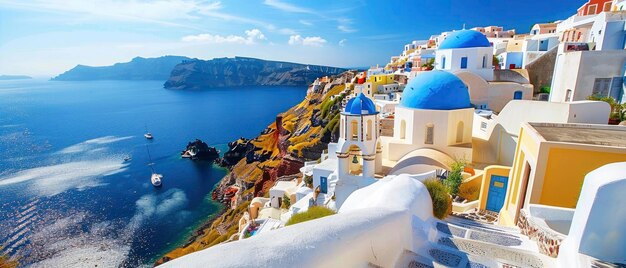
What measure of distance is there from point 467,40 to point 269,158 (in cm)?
3071

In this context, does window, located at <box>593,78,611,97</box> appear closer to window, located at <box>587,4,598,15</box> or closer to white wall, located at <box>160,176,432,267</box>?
white wall, located at <box>160,176,432,267</box>

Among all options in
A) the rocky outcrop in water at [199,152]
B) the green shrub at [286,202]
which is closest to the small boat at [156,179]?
the rocky outcrop in water at [199,152]

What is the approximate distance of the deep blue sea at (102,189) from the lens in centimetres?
2598

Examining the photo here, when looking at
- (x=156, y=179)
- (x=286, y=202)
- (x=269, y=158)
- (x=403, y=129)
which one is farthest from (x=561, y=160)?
(x=156, y=179)

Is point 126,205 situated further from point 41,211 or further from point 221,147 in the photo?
point 221,147

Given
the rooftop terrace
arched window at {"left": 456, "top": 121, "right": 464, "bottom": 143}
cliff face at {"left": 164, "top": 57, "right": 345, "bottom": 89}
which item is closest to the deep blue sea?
arched window at {"left": 456, "top": 121, "right": 464, "bottom": 143}

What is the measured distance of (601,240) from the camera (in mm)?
3414

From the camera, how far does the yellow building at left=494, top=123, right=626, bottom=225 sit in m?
5.36

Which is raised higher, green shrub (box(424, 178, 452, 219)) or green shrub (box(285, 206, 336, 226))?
green shrub (box(424, 178, 452, 219))

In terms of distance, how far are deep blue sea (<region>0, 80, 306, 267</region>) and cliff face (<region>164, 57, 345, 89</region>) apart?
10228 centimetres

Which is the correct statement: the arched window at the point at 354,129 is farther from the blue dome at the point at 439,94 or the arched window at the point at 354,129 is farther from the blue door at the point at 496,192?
the blue door at the point at 496,192

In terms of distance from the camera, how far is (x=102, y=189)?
37000 millimetres

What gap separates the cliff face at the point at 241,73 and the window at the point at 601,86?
160 meters

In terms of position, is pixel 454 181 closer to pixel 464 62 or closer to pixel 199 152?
pixel 464 62
